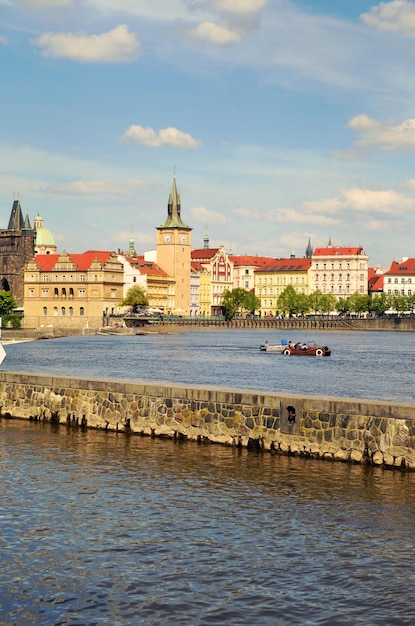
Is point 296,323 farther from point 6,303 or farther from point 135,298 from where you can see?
point 6,303

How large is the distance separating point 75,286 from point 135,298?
12.3 metres

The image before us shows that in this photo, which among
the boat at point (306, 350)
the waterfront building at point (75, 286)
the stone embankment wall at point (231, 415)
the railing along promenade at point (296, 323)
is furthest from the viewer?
the waterfront building at point (75, 286)

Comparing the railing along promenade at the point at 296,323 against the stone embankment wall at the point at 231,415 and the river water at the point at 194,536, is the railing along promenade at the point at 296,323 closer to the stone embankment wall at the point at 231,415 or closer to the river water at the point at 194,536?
the stone embankment wall at the point at 231,415

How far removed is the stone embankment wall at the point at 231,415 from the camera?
20.2 m

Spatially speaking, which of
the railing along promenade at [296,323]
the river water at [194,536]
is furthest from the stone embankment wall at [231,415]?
the railing along promenade at [296,323]

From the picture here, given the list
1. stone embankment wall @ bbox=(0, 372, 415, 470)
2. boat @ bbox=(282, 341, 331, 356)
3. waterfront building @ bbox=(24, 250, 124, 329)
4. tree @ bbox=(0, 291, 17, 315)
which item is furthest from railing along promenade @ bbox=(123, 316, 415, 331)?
stone embankment wall @ bbox=(0, 372, 415, 470)

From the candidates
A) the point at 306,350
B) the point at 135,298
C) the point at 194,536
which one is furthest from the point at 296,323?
the point at 194,536

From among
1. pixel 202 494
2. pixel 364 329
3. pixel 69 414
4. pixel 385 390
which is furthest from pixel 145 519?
pixel 364 329

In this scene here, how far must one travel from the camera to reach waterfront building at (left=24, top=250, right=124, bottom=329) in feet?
626

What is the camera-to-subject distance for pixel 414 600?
480 inches

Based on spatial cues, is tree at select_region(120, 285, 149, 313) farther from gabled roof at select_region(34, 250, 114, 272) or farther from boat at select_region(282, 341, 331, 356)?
boat at select_region(282, 341, 331, 356)

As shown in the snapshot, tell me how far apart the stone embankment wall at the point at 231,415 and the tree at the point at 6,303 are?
158629 mm

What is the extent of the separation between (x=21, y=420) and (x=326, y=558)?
16312 mm

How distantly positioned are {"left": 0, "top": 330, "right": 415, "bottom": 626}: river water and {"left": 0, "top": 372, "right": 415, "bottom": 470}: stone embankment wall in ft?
1.56
